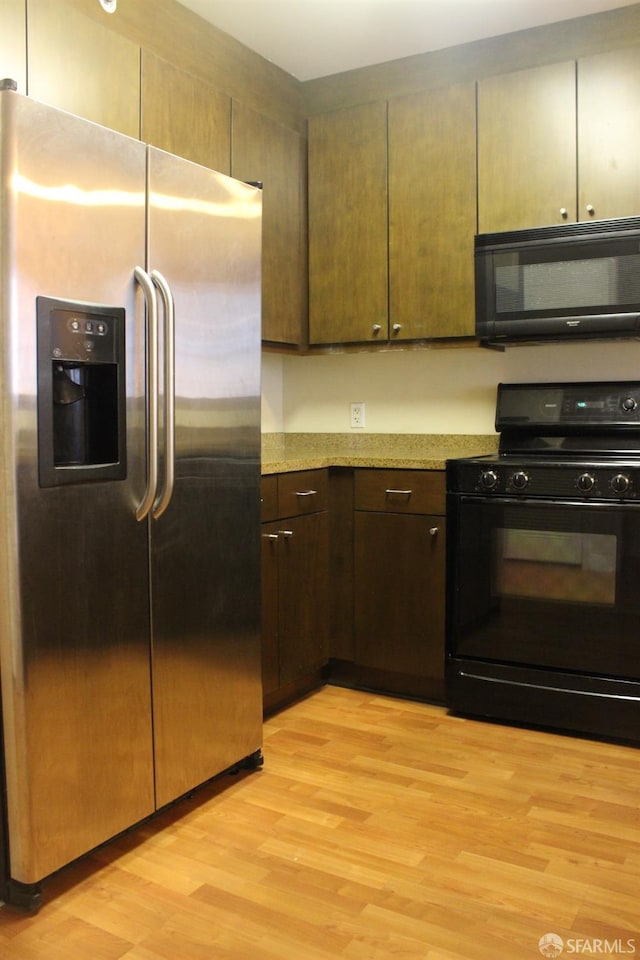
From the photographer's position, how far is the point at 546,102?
2.97 m

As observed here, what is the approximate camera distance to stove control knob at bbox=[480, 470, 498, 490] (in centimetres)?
282

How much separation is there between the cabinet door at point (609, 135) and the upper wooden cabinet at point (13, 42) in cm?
181

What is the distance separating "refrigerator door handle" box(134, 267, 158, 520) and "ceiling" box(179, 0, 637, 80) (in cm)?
147

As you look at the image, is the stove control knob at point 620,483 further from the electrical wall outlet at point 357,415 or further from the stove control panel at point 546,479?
the electrical wall outlet at point 357,415

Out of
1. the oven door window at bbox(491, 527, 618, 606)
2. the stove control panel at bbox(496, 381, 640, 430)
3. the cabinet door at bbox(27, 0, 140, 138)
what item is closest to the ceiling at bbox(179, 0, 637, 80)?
the cabinet door at bbox(27, 0, 140, 138)

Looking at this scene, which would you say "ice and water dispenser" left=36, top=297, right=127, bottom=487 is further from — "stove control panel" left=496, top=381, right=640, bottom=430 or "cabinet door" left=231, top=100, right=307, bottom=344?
"stove control panel" left=496, top=381, right=640, bottom=430

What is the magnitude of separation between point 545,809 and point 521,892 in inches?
16.9

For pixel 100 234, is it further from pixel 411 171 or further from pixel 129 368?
pixel 411 171

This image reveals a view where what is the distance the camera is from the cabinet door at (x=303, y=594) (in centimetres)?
290

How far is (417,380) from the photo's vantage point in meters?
3.59

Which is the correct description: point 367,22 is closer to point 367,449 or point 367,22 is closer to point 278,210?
point 278,210

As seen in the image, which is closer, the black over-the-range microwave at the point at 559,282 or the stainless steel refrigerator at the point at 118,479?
the stainless steel refrigerator at the point at 118,479

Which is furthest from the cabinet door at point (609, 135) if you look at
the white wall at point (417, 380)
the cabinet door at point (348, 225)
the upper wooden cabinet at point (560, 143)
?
the cabinet door at point (348, 225)

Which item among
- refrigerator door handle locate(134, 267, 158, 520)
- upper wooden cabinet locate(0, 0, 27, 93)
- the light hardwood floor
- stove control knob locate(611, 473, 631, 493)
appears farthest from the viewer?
stove control knob locate(611, 473, 631, 493)
